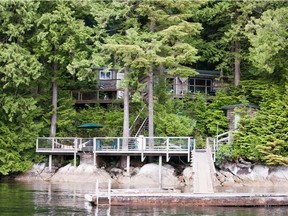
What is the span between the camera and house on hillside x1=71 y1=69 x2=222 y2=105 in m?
44.2

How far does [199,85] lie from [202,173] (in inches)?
747

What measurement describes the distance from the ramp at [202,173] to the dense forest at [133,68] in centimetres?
340

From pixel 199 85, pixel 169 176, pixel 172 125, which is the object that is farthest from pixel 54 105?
pixel 199 85

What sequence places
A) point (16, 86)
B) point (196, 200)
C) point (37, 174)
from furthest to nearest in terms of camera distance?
point (37, 174)
point (16, 86)
point (196, 200)

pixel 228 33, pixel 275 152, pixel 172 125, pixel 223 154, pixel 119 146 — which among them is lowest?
pixel 223 154

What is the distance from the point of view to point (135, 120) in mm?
39250

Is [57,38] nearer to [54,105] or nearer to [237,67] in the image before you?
[54,105]

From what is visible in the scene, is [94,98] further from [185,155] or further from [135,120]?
[185,155]

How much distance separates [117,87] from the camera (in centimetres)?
4416

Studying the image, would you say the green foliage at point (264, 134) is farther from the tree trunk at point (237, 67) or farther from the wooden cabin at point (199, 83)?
the wooden cabin at point (199, 83)

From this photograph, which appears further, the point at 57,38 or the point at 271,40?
the point at 57,38

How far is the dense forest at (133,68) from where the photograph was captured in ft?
116

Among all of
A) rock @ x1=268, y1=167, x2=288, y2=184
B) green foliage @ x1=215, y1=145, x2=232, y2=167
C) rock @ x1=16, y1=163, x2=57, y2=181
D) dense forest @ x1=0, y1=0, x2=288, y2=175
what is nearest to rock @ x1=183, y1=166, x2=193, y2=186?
green foliage @ x1=215, y1=145, x2=232, y2=167

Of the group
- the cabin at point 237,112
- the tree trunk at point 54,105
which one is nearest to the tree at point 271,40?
the cabin at point 237,112
